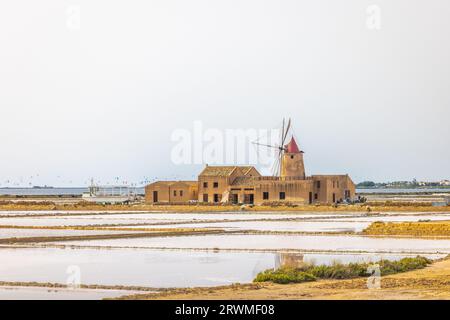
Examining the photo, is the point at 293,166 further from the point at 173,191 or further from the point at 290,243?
the point at 290,243

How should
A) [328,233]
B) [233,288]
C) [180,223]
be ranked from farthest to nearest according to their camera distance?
1. [180,223]
2. [328,233]
3. [233,288]

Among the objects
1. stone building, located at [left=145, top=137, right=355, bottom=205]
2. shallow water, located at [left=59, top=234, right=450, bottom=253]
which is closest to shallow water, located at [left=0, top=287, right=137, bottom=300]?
shallow water, located at [left=59, top=234, right=450, bottom=253]

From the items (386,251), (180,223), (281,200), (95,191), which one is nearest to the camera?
(386,251)

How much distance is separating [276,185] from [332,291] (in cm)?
5314

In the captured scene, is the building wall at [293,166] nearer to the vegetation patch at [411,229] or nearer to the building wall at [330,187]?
the building wall at [330,187]

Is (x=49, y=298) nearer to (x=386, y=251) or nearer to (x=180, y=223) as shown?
(x=386, y=251)

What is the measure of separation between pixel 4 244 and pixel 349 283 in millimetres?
14084

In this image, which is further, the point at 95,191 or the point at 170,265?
the point at 95,191

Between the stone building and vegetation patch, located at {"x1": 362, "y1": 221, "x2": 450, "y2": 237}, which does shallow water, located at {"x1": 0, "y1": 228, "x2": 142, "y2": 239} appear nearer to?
vegetation patch, located at {"x1": 362, "y1": 221, "x2": 450, "y2": 237}

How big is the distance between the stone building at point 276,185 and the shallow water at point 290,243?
3621 centimetres

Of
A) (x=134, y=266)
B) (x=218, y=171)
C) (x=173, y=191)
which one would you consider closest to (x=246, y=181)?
(x=218, y=171)

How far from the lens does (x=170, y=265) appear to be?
20.8 m

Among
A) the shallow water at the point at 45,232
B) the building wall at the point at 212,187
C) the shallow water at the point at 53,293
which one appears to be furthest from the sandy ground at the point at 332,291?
the building wall at the point at 212,187
